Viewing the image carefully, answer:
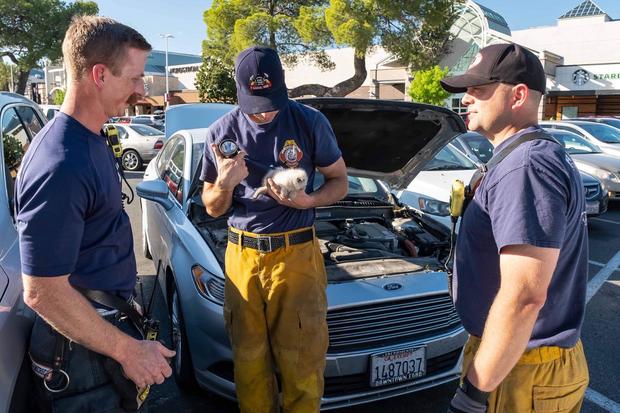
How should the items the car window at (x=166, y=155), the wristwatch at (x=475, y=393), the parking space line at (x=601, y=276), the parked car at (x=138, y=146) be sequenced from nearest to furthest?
the wristwatch at (x=475, y=393), the car window at (x=166, y=155), the parking space line at (x=601, y=276), the parked car at (x=138, y=146)

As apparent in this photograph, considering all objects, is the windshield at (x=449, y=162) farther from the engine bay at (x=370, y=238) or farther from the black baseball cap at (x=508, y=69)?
the black baseball cap at (x=508, y=69)

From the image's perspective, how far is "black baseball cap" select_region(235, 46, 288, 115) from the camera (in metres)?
2.16

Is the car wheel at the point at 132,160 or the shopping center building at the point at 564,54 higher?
the shopping center building at the point at 564,54

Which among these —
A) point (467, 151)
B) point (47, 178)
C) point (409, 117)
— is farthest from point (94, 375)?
point (467, 151)

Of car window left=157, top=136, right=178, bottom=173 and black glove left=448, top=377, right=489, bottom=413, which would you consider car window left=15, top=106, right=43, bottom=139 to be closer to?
car window left=157, top=136, right=178, bottom=173

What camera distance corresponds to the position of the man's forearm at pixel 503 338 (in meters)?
1.32

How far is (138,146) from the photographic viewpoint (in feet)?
45.6

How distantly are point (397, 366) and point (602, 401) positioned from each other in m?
1.48

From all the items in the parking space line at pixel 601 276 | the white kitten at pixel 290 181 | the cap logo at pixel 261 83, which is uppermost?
the cap logo at pixel 261 83

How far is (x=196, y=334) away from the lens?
2680mm

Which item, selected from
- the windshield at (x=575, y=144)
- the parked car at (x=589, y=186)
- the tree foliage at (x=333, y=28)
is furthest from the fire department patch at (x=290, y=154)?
the tree foliage at (x=333, y=28)

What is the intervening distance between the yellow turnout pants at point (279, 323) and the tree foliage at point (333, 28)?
22128 mm

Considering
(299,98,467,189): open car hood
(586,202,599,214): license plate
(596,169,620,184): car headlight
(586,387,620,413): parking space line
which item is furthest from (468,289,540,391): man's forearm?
(596,169,620,184): car headlight

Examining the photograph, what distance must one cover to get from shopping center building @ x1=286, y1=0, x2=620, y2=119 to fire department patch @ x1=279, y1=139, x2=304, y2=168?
25002 mm
